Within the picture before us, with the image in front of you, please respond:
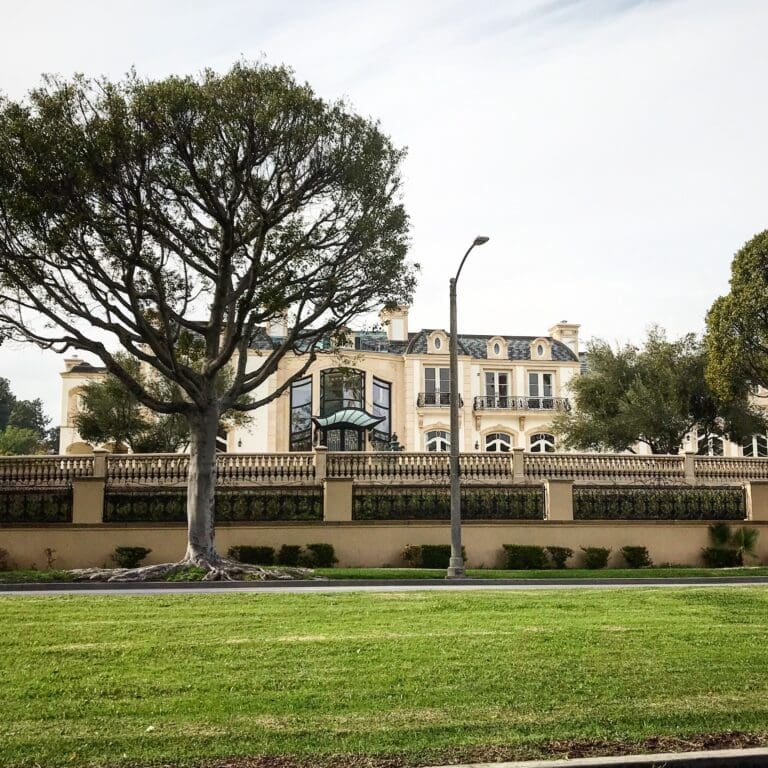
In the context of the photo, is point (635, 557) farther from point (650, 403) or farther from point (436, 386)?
point (436, 386)

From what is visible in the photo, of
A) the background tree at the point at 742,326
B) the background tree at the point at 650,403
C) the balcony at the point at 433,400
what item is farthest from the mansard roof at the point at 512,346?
the background tree at the point at 742,326

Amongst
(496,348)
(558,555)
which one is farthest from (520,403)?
(558,555)

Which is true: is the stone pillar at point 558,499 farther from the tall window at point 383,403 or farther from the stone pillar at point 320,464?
the tall window at point 383,403

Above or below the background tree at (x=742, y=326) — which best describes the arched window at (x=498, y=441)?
below

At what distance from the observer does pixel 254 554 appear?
28000mm

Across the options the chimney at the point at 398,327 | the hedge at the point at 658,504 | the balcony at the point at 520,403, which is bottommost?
the hedge at the point at 658,504

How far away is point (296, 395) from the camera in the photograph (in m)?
57.6

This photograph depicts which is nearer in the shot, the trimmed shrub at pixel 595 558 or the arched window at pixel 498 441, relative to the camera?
the trimmed shrub at pixel 595 558

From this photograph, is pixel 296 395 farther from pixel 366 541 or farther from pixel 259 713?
pixel 259 713

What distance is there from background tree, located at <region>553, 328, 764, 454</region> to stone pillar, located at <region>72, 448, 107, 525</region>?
2403 centimetres

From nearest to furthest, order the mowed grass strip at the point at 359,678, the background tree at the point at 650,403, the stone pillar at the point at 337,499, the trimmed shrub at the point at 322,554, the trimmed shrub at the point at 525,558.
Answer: the mowed grass strip at the point at 359,678 → the trimmed shrub at the point at 322,554 → the trimmed shrub at the point at 525,558 → the stone pillar at the point at 337,499 → the background tree at the point at 650,403

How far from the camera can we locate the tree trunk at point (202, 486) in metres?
24.3

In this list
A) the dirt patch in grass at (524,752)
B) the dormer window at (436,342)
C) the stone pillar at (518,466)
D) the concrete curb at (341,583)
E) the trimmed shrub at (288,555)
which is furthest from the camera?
the dormer window at (436,342)

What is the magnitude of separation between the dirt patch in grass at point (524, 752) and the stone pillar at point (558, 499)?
73.8 feet
